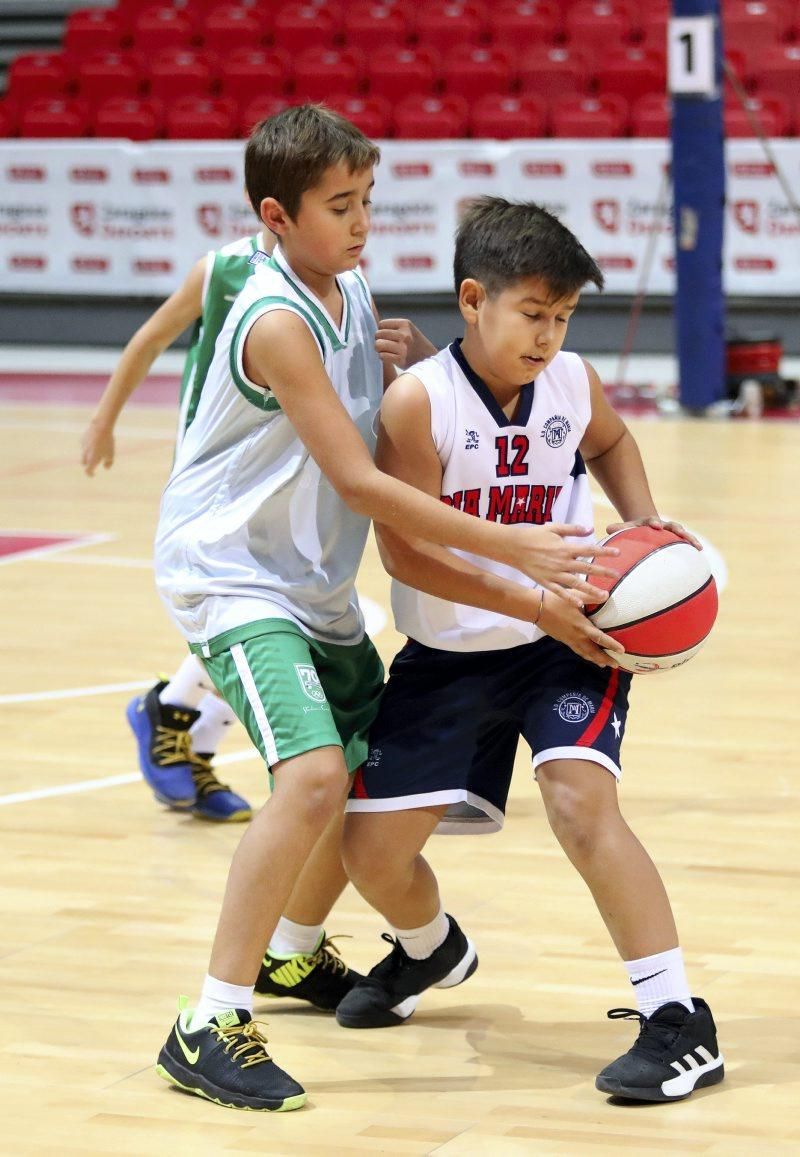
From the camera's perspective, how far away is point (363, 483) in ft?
10.1

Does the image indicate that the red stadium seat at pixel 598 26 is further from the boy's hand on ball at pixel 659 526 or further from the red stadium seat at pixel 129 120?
the boy's hand on ball at pixel 659 526

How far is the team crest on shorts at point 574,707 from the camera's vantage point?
3158 millimetres

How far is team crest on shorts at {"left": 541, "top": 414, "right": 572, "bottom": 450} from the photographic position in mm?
3277

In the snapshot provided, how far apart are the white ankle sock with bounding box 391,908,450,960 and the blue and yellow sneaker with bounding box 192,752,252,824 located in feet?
4.28

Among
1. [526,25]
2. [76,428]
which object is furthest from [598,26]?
[76,428]

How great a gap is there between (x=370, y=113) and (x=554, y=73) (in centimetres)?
149

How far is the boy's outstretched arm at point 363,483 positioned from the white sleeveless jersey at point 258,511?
0.25 feet

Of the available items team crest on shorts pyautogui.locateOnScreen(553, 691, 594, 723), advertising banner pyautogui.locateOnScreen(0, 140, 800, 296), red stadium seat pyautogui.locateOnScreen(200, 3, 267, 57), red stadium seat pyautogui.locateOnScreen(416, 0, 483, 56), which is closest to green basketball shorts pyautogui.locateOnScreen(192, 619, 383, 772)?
team crest on shorts pyautogui.locateOnScreen(553, 691, 594, 723)

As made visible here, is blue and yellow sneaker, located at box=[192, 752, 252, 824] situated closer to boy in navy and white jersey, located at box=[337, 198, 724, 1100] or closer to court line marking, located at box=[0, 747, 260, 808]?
court line marking, located at box=[0, 747, 260, 808]

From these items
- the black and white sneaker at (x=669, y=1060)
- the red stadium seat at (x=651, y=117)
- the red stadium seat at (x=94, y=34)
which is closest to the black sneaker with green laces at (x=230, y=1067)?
the black and white sneaker at (x=669, y=1060)

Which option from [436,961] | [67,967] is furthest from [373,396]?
[67,967]

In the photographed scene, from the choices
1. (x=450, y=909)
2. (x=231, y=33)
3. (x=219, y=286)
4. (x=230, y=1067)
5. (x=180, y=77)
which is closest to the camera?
(x=230, y=1067)

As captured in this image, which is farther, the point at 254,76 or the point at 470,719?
the point at 254,76

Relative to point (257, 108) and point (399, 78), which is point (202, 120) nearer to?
point (257, 108)
